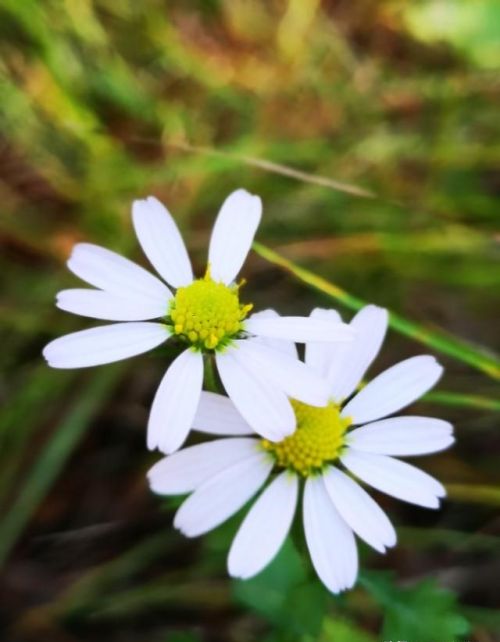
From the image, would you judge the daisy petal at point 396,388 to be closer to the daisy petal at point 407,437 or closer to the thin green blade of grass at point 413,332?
the daisy petal at point 407,437

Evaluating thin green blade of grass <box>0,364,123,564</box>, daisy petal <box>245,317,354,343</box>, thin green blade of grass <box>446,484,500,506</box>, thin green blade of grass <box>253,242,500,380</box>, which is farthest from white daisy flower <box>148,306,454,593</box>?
thin green blade of grass <box>0,364,123,564</box>

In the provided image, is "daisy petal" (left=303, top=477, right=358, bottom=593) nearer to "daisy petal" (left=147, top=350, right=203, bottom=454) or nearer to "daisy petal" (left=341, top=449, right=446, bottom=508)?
"daisy petal" (left=341, top=449, right=446, bottom=508)

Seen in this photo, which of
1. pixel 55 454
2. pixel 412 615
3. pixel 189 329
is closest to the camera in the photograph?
pixel 189 329

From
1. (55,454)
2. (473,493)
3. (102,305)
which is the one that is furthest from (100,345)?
(473,493)

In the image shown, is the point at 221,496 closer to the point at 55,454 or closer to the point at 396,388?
the point at 396,388

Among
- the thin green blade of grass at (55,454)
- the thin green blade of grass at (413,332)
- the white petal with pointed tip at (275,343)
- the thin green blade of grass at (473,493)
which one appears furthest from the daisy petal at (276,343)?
the thin green blade of grass at (55,454)

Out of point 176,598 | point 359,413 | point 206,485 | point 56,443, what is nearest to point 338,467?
point 359,413

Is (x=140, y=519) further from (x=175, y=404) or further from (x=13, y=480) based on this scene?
(x=175, y=404)
